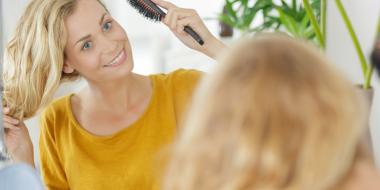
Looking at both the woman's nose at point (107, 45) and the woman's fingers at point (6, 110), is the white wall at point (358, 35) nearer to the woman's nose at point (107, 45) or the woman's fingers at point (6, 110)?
the woman's nose at point (107, 45)

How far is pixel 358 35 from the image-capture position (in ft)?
5.21

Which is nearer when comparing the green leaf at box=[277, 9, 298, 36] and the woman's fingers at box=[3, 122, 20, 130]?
the woman's fingers at box=[3, 122, 20, 130]

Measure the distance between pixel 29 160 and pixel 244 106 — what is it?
28.2 inches

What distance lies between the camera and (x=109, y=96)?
1.23 metres

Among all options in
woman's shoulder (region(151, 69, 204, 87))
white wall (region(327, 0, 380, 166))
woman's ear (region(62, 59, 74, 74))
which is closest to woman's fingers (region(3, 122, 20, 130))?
woman's ear (region(62, 59, 74, 74))

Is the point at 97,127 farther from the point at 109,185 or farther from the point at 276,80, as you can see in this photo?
the point at 276,80

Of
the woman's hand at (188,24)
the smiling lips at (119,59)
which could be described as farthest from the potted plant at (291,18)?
the smiling lips at (119,59)

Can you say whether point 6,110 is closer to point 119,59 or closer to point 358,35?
point 119,59

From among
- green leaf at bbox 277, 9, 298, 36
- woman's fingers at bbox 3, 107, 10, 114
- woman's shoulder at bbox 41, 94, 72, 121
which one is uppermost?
woman's fingers at bbox 3, 107, 10, 114

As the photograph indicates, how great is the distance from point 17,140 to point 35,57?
0.46 feet

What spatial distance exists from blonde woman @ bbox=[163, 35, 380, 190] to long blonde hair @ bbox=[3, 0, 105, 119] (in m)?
0.62

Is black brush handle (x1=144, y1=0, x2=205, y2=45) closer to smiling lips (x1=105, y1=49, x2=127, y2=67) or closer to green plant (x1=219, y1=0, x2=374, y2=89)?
smiling lips (x1=105, y1=49, x2=127, y2=67)

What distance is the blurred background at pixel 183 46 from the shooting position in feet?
4.10

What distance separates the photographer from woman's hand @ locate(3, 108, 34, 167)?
1.15 meters
